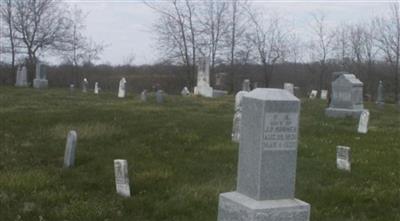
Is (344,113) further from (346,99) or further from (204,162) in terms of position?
(204,162)

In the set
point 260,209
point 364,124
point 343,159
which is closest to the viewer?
point 260,209

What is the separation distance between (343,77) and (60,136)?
43.2ft

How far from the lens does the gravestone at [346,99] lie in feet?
72.0

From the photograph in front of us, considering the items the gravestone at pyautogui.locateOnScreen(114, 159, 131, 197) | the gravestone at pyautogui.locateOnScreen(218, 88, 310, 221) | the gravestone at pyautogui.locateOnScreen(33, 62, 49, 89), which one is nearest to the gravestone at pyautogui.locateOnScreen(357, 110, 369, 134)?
the gravestone at pyautogui.locateOnScreen(114, 159, 131, 197)

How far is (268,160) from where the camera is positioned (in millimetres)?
5273

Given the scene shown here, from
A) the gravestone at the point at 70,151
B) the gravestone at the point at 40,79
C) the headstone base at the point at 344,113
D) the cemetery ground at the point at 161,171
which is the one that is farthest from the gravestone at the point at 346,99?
the gravestone at the point at 40,79

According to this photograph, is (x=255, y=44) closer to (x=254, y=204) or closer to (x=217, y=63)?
(x=217, y=63)

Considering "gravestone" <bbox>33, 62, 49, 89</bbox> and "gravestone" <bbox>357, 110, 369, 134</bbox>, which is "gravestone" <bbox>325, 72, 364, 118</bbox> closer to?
"gravestone" <bbox>357, 110, 369, 134</bbox>

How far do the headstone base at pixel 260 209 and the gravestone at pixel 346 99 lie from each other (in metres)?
17.1

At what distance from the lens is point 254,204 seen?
17.0 feet

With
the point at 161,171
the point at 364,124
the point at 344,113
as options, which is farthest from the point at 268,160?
the point at 344,113

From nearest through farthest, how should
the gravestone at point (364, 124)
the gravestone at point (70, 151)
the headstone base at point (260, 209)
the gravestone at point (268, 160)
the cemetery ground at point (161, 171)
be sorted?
the headstone base at point (260, 209), the gravestone at point (268, 160), the cemetery ground at point (161, 171), the gravestone at point (70, 151), the gravestone at point (364, 124)

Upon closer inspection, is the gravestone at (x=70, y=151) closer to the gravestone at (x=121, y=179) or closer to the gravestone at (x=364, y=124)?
the gravestone at (x=121, y=179)

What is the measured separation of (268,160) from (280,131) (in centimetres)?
28
